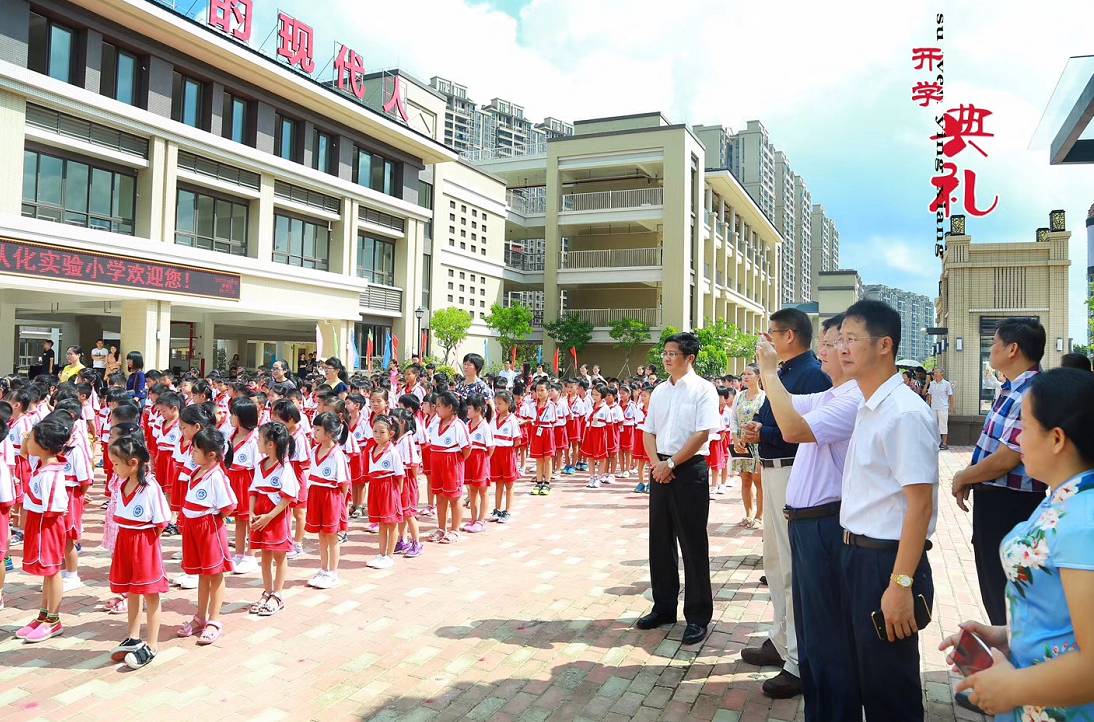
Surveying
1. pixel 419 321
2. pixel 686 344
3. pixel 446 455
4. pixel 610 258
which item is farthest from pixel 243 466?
pixel 610 258

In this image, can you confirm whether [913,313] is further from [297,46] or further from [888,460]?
[888,460]

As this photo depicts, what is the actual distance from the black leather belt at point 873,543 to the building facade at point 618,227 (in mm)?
29861

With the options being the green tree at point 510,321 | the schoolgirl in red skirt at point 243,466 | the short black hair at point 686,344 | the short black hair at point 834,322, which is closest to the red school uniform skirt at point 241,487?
the schoolgirl in red skirt at point 243,466

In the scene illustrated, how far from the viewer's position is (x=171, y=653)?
164 inches

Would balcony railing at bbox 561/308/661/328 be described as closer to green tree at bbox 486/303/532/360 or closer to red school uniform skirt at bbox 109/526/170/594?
green tree at bbox 486/303/532/360

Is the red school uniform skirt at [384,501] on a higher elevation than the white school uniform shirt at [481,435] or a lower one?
lower

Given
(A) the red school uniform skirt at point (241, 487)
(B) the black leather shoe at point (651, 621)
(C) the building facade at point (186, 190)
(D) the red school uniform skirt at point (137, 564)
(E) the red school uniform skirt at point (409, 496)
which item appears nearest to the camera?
(D) the red school uniform skirt at point (137, 564)

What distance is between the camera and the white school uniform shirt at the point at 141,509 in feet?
13.3

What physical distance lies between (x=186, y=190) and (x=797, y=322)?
19.7 meters

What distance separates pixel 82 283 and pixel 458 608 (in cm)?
1490

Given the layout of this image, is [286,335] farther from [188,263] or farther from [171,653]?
[171,653]

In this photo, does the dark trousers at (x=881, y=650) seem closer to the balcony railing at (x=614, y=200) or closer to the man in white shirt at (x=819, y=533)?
the man in white shirt at (x=819, y=533)

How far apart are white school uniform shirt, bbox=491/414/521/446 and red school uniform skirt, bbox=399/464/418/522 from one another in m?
1.37

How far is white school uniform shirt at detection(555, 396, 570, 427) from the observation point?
11002 millimetres
